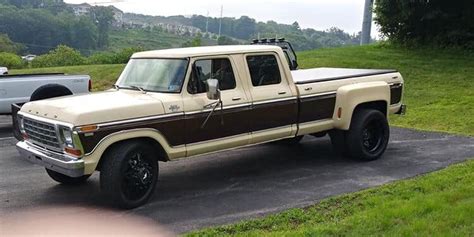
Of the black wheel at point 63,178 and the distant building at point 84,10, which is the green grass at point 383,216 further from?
the distant building at point 84,10

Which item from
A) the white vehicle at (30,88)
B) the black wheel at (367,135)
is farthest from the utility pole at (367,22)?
the black wheel at (367,135)

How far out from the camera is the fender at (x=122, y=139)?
5910mm

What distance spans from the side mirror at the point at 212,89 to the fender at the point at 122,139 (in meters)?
0.73

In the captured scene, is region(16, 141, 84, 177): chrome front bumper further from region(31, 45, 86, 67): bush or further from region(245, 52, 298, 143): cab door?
region(31, 45, 86, 67): bush

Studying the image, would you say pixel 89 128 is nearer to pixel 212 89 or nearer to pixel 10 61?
pixel 212 89

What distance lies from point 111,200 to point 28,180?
6.61 feet

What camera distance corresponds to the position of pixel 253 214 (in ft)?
19.4

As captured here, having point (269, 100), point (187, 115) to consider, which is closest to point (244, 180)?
point (269, 100)

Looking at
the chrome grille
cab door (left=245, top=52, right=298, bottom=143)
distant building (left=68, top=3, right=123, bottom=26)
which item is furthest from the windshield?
distant building (left=68, top=3, right=123, bottom=26)

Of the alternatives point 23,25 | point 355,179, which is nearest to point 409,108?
point 355,179

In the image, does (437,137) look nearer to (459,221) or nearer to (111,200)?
(459,221)

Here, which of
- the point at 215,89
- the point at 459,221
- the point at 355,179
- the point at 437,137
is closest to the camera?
the point at 459,221

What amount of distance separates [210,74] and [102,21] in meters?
45.9

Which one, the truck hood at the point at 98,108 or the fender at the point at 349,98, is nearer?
the truck hood at the point at 98,108
